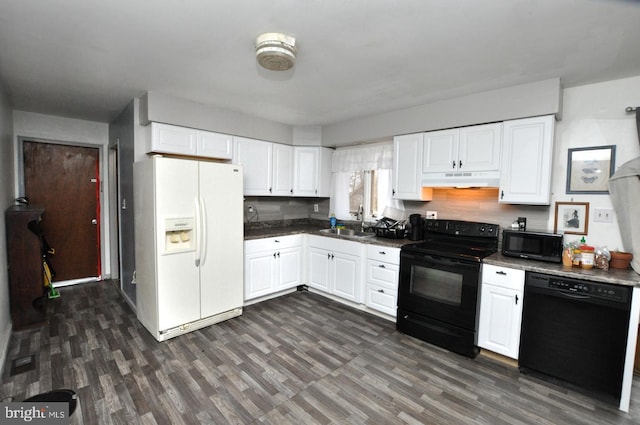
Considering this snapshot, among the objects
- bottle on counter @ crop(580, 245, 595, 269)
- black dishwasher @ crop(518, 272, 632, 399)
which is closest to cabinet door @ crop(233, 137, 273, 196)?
black dishwasher @ crop(518, 272, 632, 399)

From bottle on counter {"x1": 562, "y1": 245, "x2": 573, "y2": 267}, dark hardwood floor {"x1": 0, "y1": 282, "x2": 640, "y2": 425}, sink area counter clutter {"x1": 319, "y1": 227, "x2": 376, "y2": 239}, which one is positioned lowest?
dark hardwood floor {"x1": 0, "y1": 282, "x2": 640, "y2": 425}

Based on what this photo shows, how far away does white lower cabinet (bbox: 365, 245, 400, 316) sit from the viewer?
10.2 feet

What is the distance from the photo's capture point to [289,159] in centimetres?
434

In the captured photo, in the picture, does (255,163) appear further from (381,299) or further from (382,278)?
(381,299)

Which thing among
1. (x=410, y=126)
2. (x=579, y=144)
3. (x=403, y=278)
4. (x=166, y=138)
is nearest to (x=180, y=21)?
(x=166, y=138)

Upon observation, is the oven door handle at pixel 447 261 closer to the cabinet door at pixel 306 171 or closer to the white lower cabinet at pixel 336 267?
the white lower cabinet at pixel 336 267

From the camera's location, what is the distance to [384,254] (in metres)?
3.19

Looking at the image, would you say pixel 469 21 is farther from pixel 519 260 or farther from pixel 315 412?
pixel 315 412

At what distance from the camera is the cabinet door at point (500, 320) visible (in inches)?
93.7

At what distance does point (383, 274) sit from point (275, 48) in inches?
96.4

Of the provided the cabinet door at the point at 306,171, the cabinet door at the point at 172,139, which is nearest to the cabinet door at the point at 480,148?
the cabinet door at the point at 306,171

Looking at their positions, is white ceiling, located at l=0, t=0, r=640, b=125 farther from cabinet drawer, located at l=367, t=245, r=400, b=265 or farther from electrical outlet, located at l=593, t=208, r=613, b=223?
cabinet drawer, located at l=367, t=245, r=400, b=265

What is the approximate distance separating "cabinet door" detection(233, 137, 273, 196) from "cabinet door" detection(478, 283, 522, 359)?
2.90 metres

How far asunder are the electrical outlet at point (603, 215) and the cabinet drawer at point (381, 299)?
1.90 m
